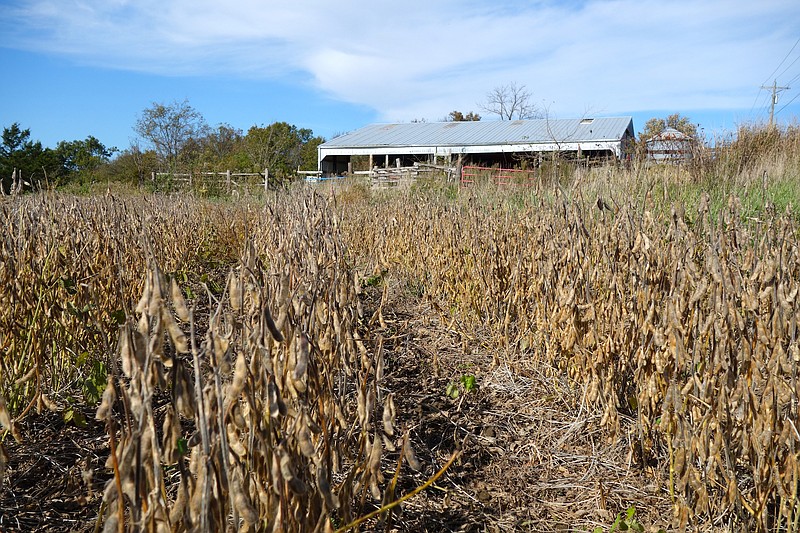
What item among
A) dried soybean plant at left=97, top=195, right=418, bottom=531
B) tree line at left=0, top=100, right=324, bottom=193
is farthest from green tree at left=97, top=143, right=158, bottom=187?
dried soybean plant at left=97, top=195, right=418, bottom=531

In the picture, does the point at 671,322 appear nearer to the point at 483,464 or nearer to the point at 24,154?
the point at 483,464

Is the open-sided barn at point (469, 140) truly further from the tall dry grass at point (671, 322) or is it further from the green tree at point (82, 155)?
the tall dry grass at point (671, 322)

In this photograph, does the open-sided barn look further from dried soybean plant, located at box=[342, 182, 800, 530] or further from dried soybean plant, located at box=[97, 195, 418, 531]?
dried soybean plant, located at box=[97, 195, 418, 531]

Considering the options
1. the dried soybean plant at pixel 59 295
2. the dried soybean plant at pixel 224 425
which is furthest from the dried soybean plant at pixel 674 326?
the dried soybean plant at pixel 59 295

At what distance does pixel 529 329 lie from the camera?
3469 mm

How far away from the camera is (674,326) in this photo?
175cm

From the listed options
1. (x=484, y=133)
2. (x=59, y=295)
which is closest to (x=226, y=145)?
(x=484, y=133)

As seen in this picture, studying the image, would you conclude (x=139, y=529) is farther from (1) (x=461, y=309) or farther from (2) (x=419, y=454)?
(1) (x=461, y=309)

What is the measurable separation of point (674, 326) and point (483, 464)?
42.9 inches

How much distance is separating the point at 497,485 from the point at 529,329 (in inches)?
49.4

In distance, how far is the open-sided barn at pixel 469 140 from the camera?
27.5 metres

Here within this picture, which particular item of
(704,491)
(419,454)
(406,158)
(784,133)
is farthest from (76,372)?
(406,158)

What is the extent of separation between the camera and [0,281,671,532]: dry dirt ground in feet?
6.80

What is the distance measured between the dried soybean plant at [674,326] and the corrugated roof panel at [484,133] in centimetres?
2349
